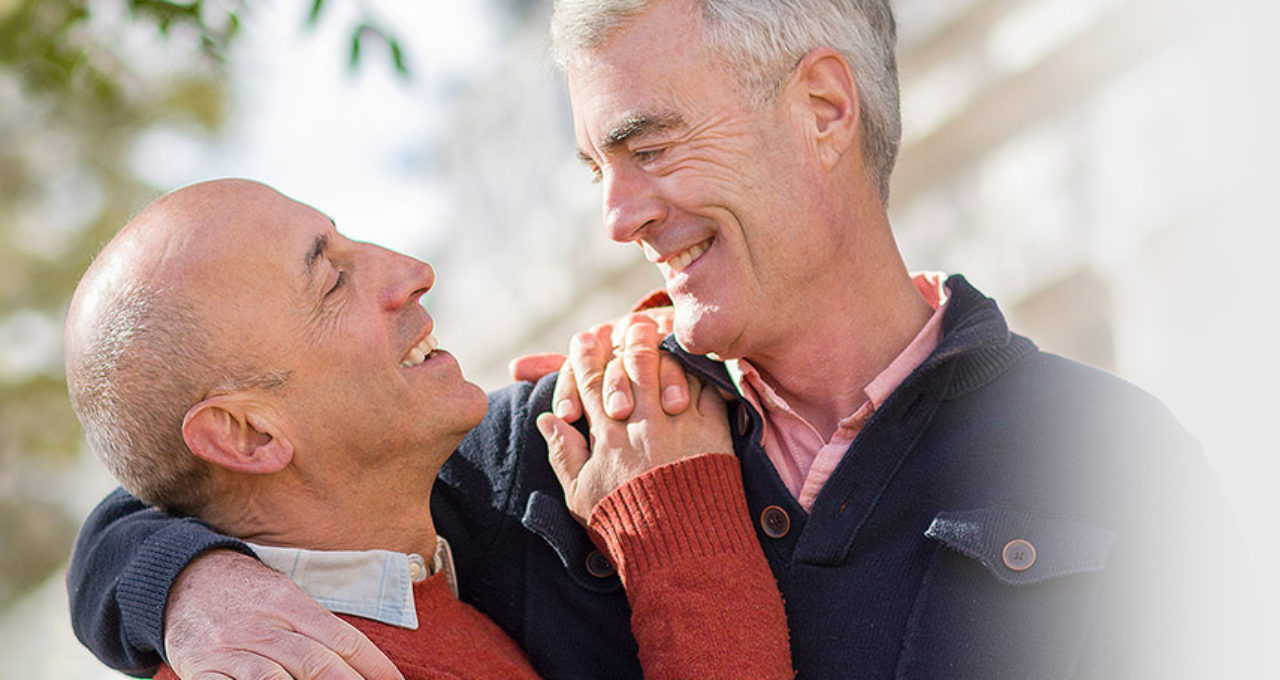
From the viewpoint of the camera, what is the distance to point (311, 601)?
2471mm

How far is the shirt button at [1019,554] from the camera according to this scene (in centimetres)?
251

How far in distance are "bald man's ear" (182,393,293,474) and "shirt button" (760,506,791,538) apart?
0.88 metres

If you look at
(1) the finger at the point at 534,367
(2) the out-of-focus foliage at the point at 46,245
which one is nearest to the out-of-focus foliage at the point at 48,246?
(2) the out-of-focus foliage at the point at 46,245

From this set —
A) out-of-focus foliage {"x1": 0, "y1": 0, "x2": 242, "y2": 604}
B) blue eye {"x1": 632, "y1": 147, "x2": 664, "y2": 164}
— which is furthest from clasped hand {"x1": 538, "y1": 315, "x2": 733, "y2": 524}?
out-of-focus foliage {"x1": 0, "y1": 0, "x2": 242, "y2": 604}

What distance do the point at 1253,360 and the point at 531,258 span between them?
5062 millimetres

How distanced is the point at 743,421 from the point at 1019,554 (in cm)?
62

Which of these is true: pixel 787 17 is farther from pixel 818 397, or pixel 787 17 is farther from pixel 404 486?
pixel 404 486

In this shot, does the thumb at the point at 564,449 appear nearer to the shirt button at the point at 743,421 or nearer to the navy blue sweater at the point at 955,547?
the navy blue sweater at the point at 955,547

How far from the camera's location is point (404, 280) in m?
2.82

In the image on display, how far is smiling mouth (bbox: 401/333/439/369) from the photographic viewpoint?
110 inches

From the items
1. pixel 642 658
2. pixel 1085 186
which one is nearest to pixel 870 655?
pixel 642 658

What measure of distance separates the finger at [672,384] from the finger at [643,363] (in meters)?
0.02

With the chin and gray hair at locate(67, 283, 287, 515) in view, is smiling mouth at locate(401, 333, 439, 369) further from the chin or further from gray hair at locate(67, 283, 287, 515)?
the chin

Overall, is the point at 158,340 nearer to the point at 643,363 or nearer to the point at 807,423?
the point at 643,363
